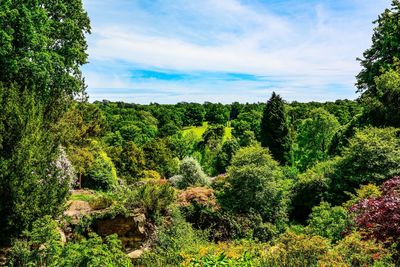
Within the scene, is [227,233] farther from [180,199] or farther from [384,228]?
[384,228]

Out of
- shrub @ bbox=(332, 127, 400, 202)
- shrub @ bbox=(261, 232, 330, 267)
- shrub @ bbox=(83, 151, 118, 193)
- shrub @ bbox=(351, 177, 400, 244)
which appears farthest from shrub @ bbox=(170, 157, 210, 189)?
shrub @ bbox=(351, 177, 400, 244)

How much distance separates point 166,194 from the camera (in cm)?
1395

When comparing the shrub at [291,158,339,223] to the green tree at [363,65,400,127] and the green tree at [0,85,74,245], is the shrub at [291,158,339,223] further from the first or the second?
the green tree at [0,85,74,245]

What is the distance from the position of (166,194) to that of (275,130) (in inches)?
942

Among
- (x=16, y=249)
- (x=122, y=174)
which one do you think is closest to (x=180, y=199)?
(x=16, y=249)

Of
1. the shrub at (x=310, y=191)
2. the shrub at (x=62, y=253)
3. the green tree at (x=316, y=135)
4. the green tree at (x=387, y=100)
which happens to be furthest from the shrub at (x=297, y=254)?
the green tree at (x=316, y=135)

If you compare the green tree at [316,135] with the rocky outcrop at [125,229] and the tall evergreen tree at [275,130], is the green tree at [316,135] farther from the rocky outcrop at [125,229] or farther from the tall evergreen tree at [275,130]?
the rocky outcrop at [125,229]

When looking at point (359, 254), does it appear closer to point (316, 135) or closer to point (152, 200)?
point (152, 200)

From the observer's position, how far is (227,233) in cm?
1356

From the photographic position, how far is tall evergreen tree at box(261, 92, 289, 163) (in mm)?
36000

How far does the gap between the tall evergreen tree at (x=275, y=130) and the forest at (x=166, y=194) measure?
992 centimetres

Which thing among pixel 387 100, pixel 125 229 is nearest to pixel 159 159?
pixel 387 100

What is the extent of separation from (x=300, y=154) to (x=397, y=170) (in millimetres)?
22510

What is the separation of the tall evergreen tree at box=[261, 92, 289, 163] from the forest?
32.5ft
